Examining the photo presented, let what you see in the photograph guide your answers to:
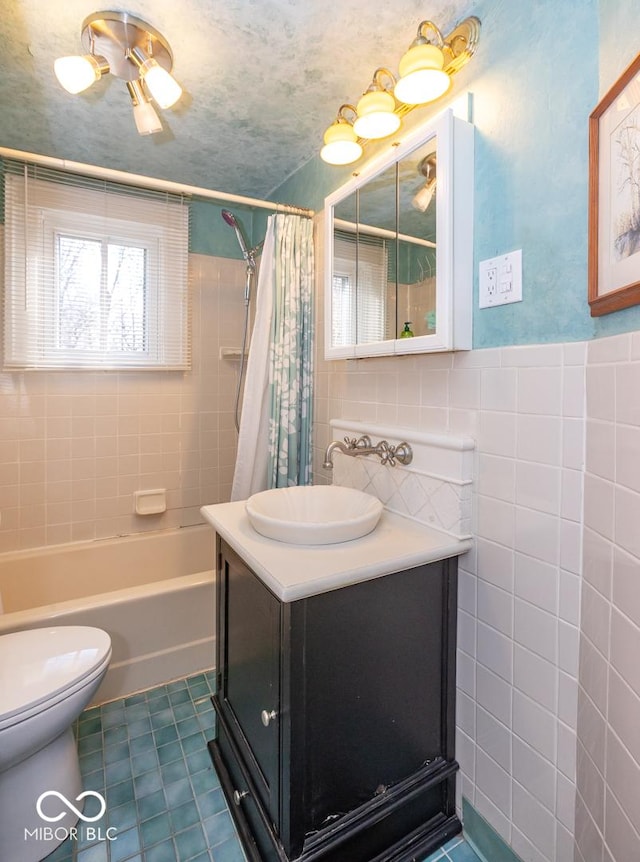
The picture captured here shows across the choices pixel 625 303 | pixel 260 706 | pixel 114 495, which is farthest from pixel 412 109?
pixel 114 495

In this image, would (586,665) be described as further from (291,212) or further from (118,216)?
(118,216)

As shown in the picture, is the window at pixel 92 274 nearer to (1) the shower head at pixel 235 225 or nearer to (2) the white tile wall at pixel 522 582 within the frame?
(1) the shower head at pixel 235 225

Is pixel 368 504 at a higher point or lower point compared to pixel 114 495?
higher

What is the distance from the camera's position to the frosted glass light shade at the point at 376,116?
4.15ft

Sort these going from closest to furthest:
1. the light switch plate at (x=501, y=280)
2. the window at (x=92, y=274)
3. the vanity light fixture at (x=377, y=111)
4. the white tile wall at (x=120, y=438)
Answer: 1. the light switch plate at (x=501, y=280)
2. the vanity light fixture at (x=377, y=111)
3. the window at (x=92, y=274)
4. the white tile wall at (x=120, y=438)

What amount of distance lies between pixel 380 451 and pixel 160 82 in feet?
4.34

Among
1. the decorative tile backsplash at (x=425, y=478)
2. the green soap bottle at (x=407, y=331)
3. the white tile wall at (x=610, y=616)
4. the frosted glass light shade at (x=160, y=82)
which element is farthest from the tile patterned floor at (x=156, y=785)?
the frosted glass light shade at (x=160, y=82)

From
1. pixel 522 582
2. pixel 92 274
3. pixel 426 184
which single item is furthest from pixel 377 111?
pixel 92 274

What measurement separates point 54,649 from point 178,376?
5.00 feet

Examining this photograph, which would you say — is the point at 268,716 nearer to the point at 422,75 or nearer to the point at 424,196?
the point at 424,196

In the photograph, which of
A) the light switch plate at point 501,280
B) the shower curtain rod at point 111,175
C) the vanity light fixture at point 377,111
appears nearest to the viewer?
the light switch plate at point 501,280

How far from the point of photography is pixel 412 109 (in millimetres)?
1351

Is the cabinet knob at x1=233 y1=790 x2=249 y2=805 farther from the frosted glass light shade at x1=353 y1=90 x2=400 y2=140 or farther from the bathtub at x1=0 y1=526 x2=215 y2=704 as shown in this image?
the frosted glass light shade at x1=353 y1=90 x2=400 y2=140

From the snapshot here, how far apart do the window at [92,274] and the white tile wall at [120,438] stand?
11cm
